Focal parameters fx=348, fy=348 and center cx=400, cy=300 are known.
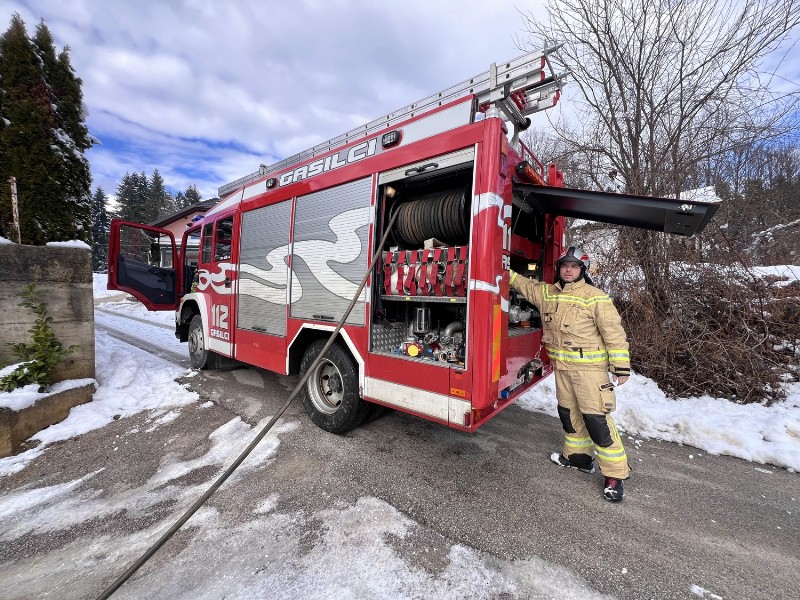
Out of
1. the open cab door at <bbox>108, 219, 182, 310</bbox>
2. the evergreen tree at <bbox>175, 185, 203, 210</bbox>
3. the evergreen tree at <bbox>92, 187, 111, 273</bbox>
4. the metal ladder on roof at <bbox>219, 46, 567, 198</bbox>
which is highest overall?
the evergreen tree at <bbox>175, 185, 203, 210</bbox>

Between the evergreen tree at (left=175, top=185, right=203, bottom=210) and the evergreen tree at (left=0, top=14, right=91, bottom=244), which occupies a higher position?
the evergreen tree at (left=175, top=185, right=203, bottom=210)

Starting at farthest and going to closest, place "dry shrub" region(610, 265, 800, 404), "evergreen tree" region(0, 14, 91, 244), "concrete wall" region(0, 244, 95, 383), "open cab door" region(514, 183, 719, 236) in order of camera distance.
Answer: "evergreen tree" region(0, 14, 91, 244), "dry shrub" region(610, 265, 800, 404), "concrete wall" region(0, 244, 95, 383), "open cab door" region(514, 183, 719, 236)

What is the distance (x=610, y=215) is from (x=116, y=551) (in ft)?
14.9

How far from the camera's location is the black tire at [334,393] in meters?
3.38

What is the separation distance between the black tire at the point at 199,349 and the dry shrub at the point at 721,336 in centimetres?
A: 679

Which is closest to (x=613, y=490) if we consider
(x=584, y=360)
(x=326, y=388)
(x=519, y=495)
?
(x=519, y=495)

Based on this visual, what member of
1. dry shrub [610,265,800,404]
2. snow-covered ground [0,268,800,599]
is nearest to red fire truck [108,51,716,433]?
snow-covered ground [0,268,800,599]

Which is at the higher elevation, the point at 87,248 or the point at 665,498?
the point at 87,248

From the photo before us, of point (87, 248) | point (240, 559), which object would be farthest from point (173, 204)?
point (240, 559)

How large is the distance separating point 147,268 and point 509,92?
6.60m

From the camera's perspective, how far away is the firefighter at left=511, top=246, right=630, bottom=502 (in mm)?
2670

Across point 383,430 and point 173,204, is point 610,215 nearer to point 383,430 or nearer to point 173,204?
point 383,430

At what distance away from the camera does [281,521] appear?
2344 mm

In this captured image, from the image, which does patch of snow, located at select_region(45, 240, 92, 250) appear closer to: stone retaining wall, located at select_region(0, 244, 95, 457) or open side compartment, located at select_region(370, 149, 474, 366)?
stone retaining wall, located at select_region(0, 244, 95, 457)
